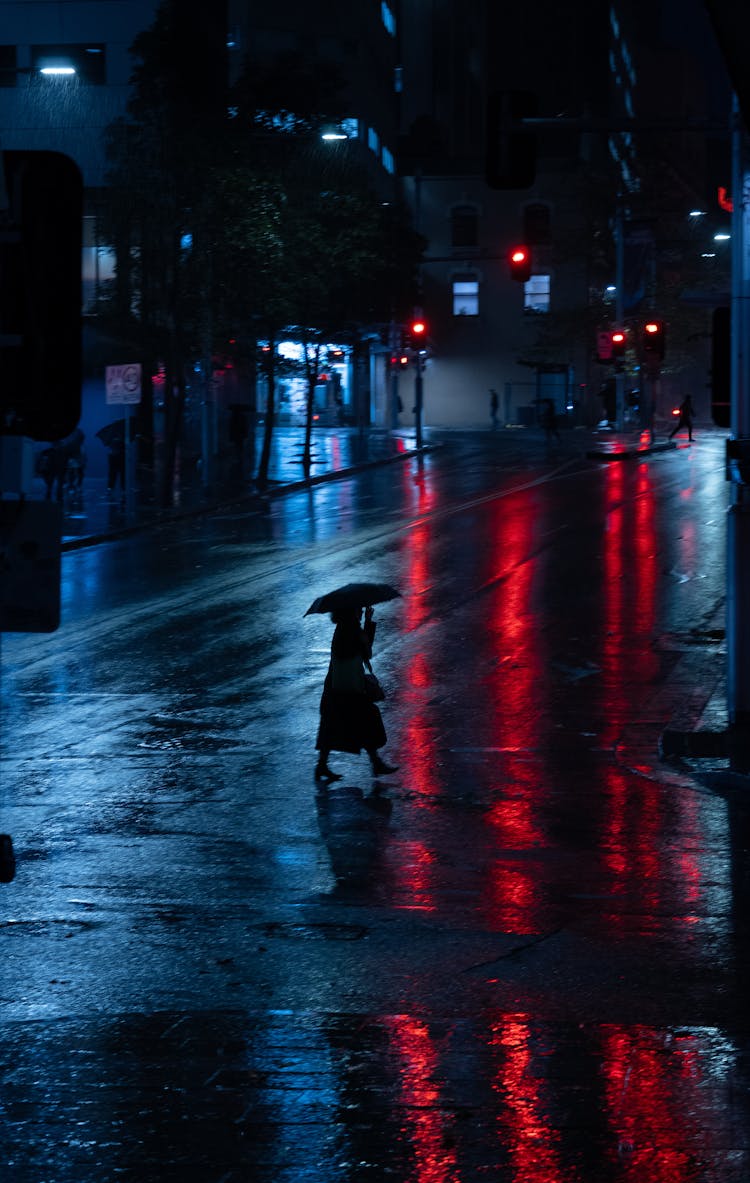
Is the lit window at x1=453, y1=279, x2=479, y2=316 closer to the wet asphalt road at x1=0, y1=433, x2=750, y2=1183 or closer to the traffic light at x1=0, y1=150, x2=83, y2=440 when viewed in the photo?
the wet asphalt road at x1=0, y1=433, x2=750, y2=1183

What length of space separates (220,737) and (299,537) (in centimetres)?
1722

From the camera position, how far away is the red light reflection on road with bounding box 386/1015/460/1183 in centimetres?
579

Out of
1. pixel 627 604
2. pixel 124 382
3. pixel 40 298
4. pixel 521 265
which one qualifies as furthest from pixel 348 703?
pixel 521 265

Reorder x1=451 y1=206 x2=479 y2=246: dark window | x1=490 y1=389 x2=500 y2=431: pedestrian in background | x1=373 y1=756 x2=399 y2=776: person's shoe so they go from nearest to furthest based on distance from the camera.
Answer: x1=373 y1=756 x2=399 y2=776: person's shoe, x1=490 y1=389 x2=500 y2=431: pedestrian in background, x1=451 y1=206 x2=479 y2=246: dark window

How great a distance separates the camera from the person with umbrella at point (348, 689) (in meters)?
12.8

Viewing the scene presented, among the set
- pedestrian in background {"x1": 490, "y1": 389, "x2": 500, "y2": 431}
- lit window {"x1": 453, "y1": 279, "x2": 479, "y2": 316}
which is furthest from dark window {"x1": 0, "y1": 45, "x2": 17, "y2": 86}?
lit window {"x1": 453, "y1": 279, "x2": 479, "y2": 316}

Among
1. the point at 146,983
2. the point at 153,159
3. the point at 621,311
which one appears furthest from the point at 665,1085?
the point at 621,311

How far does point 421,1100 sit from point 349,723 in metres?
6.46

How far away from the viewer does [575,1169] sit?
5770 mm

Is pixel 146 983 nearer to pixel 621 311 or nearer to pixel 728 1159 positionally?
pixel 728 1159

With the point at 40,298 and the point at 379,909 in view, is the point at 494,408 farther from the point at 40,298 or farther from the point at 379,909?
the point at 40,298

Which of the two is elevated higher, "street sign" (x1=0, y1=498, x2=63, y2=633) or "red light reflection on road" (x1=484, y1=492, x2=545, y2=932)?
"street sign" (x1=0, y1=498, x2=63, y2=633)

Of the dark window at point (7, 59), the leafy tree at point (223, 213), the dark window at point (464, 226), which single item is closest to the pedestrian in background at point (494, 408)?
the dark window at point (464, 226)

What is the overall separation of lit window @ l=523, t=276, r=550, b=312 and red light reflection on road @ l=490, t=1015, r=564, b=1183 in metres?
75.7
